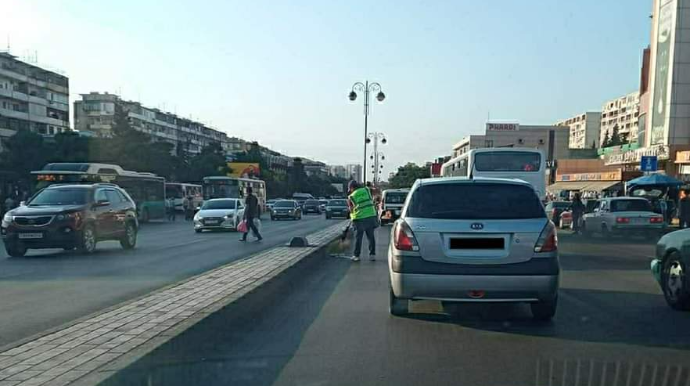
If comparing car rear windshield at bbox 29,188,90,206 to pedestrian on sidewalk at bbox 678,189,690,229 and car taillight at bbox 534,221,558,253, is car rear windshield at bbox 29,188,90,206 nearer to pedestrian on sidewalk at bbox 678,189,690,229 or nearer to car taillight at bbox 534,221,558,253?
car taillight at bbox 534,221,558,253

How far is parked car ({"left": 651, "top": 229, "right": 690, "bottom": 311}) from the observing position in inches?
306

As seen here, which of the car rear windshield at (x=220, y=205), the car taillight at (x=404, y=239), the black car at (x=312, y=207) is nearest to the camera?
the car taillight at (x=404, y=239)

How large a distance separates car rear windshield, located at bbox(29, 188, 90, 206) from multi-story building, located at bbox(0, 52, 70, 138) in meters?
64.5

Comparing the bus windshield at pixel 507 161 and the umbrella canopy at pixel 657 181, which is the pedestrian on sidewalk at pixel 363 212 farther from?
the umbrella canopy at pixel 657 181

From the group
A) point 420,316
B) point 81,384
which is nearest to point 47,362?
point 81,384

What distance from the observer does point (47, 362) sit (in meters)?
4.98

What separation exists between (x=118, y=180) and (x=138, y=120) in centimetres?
8895

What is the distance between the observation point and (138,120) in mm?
116750

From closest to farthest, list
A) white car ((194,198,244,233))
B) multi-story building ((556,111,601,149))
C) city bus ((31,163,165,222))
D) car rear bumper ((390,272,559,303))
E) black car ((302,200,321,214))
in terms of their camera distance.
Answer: car rear bumper ((390,272,559,303)) → white car ((194,198,244,233)) → city bus ((31,163,165,222)) → black car ((302,200,321,214)) → multi-story building ((556,111,601,149))

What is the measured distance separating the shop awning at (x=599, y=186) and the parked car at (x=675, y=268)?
3647cm

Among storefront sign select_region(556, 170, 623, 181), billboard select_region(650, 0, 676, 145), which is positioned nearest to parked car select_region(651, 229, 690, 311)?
billboard select_region(650, 0, 676, 145)

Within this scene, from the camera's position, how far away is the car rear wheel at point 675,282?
7.75 meters

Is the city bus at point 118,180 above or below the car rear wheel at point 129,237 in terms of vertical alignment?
above

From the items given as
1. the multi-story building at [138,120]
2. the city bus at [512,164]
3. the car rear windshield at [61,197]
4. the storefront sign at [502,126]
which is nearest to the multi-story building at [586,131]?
the storefront sign at [502,126]
